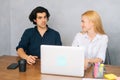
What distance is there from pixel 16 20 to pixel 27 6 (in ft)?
1.03

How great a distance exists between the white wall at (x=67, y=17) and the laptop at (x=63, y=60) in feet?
5.30

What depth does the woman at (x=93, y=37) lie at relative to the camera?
2.82m

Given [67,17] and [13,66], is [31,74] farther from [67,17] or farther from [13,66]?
[67,17]

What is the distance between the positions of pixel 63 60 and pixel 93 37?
910 millimetres

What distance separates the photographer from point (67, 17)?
3.77m

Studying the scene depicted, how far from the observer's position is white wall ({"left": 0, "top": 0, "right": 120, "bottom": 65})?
11.6 ft

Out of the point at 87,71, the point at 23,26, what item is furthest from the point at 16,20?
the point at 87,71

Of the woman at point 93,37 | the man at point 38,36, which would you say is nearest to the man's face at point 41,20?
the man at point 38,36

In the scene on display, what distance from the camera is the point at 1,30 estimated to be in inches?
151

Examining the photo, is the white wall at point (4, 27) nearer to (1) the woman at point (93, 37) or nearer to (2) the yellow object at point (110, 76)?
(1) the woman at point (93, 37)

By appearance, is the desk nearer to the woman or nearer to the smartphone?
the smartphone

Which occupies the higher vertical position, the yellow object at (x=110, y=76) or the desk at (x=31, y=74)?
the yellow object at (x=110, y=76)

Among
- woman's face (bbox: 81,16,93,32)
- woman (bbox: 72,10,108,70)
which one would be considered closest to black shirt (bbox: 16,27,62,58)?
woman (bbox: 72,10,108,70)

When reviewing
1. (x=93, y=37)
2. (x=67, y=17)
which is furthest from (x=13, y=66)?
(x=67, y=17)
